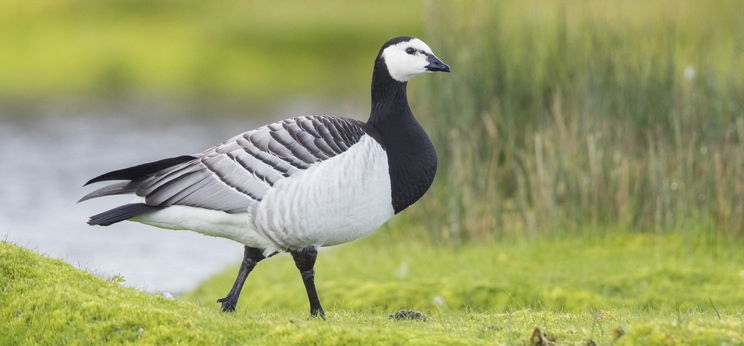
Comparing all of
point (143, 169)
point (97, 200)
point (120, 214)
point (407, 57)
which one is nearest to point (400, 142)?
point (407, 57)

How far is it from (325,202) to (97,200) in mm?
14825

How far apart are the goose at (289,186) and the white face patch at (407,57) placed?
0.48 m

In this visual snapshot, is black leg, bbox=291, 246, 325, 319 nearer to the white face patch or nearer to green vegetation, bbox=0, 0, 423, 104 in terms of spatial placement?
the white face patch

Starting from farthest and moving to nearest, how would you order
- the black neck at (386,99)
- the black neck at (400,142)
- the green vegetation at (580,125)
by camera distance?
the green vegetation at (580,125) < the black neck at (386,99) < the black neck at (400,142)

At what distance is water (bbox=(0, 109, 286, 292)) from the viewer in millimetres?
Answer: 16625

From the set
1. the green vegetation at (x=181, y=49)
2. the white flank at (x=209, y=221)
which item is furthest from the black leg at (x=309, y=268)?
the green vegetation at (x=181, y=49)

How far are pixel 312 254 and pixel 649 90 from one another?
748 cm

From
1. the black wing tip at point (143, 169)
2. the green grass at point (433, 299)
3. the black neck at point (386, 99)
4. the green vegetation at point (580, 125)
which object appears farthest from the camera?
the green vegetation at point (580, 125)

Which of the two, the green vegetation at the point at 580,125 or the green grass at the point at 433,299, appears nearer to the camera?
the green grass at the point at 433,299

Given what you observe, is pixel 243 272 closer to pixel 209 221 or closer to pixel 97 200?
pixel 209 221

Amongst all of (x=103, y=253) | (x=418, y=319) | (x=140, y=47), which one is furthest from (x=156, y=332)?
(x=140, y=47)

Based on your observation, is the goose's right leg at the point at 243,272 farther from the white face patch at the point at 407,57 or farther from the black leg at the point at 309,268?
the white face patch at the point at 407,57

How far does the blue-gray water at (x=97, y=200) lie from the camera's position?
1664cm

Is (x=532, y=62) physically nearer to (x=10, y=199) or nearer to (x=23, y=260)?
(x=23, y=260)
